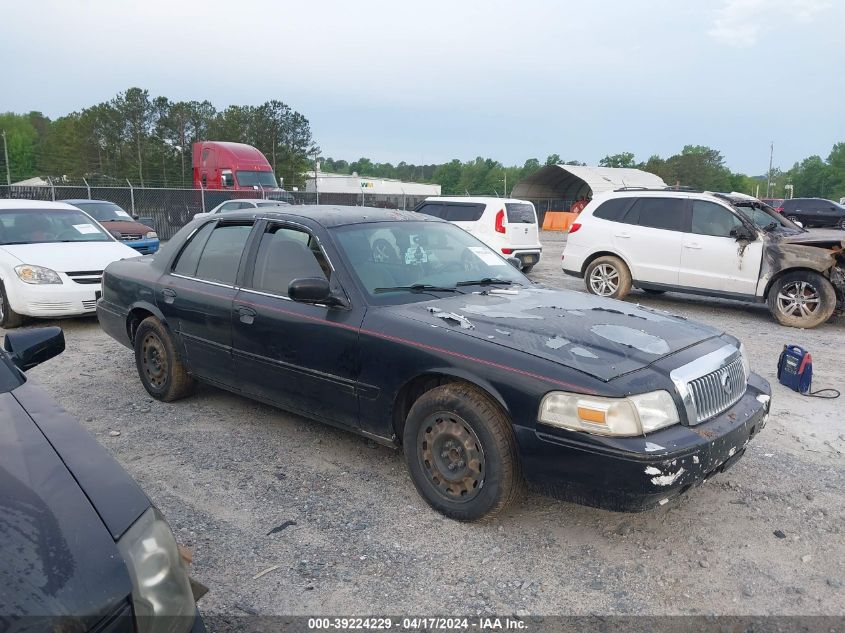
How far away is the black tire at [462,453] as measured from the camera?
10.3ft

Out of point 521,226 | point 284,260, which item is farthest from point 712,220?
point 284,260

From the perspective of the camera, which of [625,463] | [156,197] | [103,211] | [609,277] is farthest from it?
[156,197]

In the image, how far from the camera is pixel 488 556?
123 inches

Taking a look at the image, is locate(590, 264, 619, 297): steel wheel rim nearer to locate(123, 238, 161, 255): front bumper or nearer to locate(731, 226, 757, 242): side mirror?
locate(731, 226, 757, 242): side mirror

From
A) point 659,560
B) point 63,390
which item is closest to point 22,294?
point 63,390

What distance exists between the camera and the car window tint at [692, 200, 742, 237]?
910cm

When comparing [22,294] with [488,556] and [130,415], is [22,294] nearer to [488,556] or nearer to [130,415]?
[130,415]

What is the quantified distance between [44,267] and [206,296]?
4.18 metres

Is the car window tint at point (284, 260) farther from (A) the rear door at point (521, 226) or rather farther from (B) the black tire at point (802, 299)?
(A) the rear door at point (521, 226)

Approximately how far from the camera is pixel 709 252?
9.15 metres

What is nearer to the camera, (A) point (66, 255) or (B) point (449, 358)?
(B) point (449, 358)

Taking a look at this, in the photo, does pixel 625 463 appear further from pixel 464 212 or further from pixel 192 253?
pixel 464 212

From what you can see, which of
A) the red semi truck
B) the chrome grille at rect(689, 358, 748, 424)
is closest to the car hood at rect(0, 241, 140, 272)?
the chrome grille at rect(689, 358, 748, 424)

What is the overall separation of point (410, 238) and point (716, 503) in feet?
8.27
